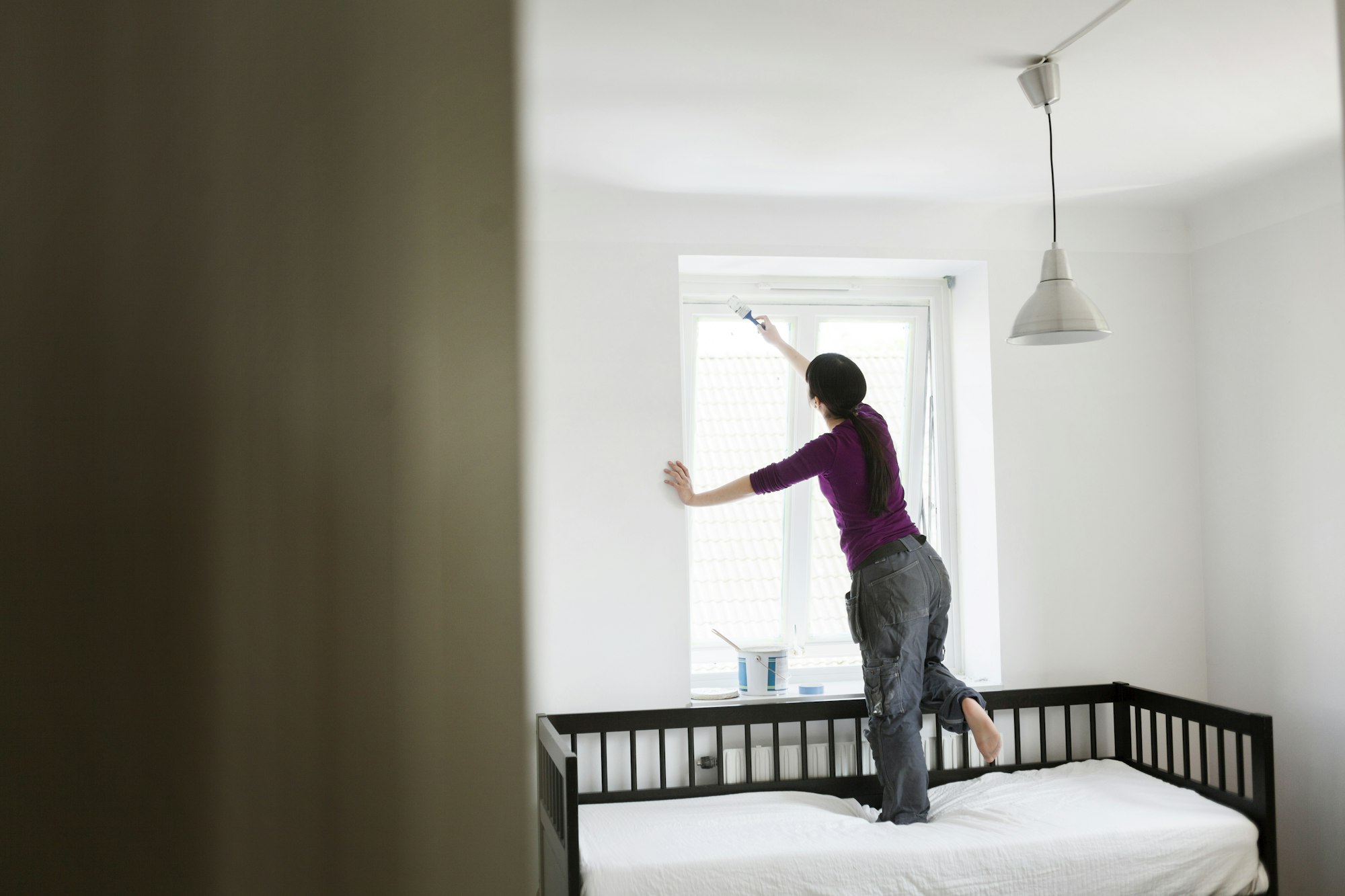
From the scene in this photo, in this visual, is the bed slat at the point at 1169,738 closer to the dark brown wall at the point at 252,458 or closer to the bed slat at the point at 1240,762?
the bed slat at the point at 1240,762

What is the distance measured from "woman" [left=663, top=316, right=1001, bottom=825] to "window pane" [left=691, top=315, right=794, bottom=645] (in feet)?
1.53

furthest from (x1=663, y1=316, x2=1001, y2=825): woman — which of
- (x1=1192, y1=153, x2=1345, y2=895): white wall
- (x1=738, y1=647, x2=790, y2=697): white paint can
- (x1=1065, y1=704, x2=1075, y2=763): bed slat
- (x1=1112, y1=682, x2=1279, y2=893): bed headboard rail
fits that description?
(x1=1192, y1=153, x2=1345, y2=895): white wall

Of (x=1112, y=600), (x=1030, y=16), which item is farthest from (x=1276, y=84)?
(x=1112, y=600)

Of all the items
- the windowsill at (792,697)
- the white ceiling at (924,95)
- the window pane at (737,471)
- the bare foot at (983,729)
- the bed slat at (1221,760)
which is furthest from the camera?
the window pane at (737,471)

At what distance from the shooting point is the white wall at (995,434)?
98.5 inches

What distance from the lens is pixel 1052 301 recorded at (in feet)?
6.18

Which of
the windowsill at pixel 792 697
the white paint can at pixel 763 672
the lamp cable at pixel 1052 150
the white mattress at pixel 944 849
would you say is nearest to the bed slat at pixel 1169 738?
the white mattress at pixel 944 849

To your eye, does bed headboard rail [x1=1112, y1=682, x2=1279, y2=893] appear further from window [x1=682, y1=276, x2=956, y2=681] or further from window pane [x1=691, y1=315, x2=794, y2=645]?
window pane [x1=691, y1=315, x2=794, y2=645]

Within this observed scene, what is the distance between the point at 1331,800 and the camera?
2363 mm

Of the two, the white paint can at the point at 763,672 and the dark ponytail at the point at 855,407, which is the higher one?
the dark ponytail at the point at 855,407

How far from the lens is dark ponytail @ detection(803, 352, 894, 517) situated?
2.30m

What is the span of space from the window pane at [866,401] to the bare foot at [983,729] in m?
0.74

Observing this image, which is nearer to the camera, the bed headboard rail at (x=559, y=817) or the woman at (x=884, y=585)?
the bed headboard rail at (x=559, y=817)

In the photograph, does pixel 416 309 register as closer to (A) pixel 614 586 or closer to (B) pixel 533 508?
(B) pixel 533 508
